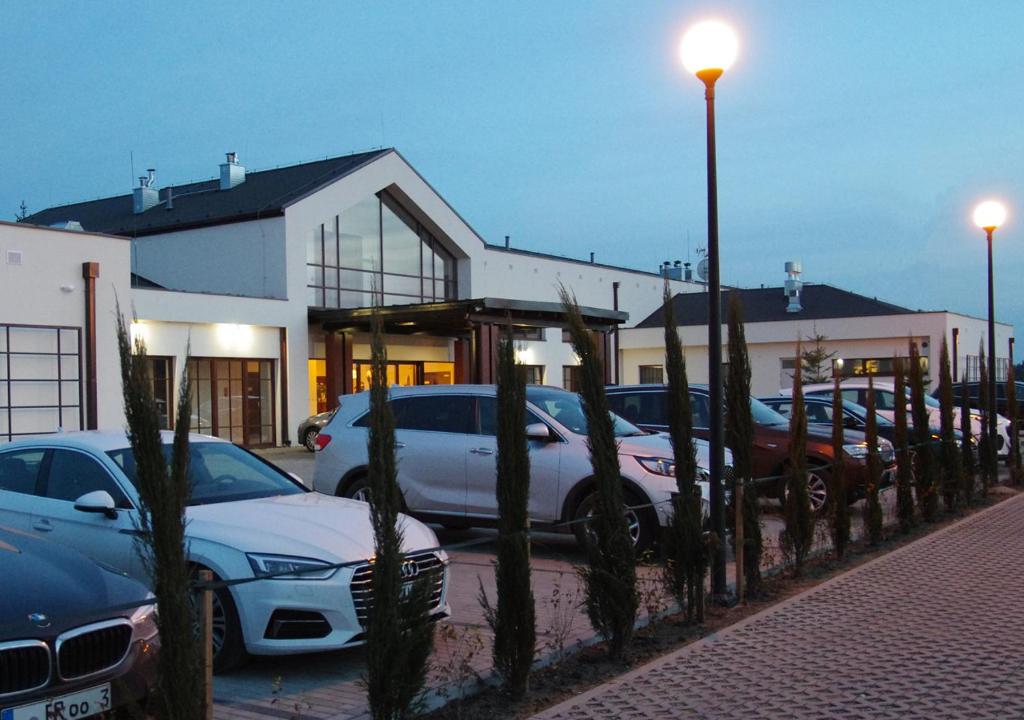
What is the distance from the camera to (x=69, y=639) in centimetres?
484

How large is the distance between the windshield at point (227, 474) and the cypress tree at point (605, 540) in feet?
8.44

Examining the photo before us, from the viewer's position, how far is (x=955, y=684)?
6277 mm

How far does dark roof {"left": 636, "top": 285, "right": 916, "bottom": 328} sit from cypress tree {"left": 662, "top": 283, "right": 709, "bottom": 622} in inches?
1402

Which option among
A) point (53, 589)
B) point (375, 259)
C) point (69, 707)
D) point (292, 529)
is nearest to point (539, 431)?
point (292, 529)

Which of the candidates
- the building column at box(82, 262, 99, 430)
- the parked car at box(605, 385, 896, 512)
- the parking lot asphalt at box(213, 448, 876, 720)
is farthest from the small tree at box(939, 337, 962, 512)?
the building column at box(82, 262, 99, 430)

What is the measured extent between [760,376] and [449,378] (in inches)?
622

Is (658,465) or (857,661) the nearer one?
(857,661)

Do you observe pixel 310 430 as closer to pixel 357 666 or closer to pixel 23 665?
pixel 357 666

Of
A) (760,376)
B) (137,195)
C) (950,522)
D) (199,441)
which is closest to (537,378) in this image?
(760,376)

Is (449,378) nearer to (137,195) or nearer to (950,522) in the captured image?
(137,195)

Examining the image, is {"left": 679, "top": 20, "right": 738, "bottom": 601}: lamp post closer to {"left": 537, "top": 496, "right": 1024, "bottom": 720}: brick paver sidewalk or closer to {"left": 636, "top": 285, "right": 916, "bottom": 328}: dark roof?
{"left": 537, "top": 496, "right": 1024, "bottom": 720}: brick paver sidewalk

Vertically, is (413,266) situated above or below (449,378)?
above

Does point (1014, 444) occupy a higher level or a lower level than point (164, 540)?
lower

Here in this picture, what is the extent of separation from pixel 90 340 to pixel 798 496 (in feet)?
62.4
